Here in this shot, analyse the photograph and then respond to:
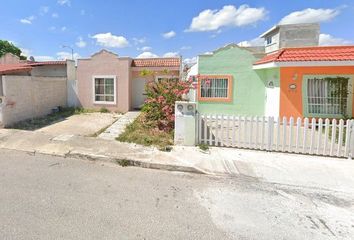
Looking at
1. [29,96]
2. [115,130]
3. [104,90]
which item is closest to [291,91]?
[115,130]

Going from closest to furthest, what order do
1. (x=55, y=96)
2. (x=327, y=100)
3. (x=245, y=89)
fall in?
(x=327, y=100) → (x=245, y=89) → (x=55, y=96)

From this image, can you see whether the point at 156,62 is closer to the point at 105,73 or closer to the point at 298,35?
the point at 105,73

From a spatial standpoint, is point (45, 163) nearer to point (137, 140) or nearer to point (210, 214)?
point (137, 140)

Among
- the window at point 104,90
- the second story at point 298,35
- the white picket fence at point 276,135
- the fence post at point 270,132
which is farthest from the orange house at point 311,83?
the window at point 104,90

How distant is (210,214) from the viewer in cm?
344

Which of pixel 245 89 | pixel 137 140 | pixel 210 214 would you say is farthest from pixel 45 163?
pixel 245 89

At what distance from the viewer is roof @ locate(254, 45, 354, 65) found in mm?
8766

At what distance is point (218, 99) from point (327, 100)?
4.70 metres

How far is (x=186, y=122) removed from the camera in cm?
679

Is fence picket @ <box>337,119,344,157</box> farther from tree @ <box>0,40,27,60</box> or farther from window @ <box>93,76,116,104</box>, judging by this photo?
tree @ <box>0,40,27,60</box>

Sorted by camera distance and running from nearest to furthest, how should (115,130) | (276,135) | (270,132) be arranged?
(270,132) < (276,135) < (115,130)

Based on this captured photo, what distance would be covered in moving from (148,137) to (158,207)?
4085mm

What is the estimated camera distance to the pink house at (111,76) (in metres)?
13.5

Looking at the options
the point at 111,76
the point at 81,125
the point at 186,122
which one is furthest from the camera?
the point at 111,76
